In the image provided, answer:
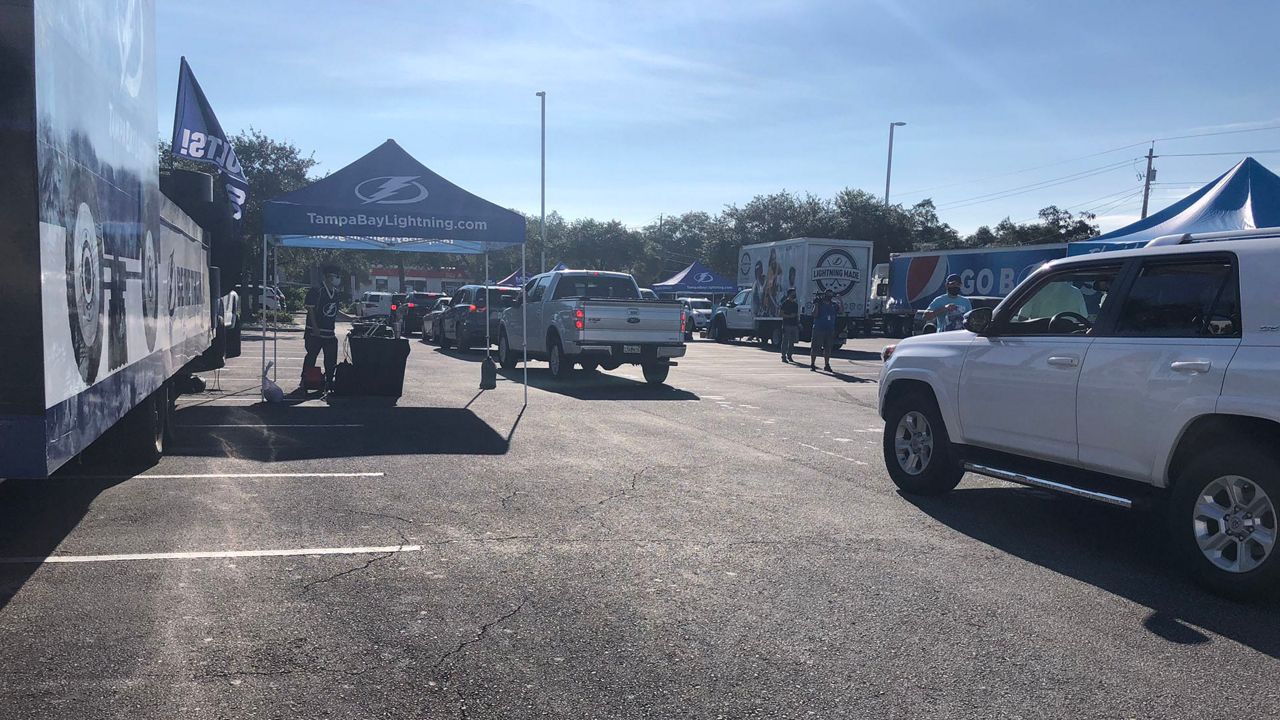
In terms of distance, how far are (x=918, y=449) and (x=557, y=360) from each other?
9852mm

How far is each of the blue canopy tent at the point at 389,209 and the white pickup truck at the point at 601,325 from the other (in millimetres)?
2371

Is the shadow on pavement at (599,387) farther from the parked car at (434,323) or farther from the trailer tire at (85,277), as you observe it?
the trailer tire at (85,277)

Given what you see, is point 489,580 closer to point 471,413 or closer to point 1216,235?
point 1216,235

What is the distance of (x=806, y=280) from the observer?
28516mm

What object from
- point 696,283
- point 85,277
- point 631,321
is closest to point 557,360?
point 631,321

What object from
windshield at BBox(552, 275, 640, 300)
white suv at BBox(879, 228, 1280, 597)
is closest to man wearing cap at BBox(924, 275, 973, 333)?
windshield at BBox(552, 275, 640, 300)

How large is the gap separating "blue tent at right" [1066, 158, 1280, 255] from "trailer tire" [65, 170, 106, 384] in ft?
38.8

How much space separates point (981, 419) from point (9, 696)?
587 centimetres

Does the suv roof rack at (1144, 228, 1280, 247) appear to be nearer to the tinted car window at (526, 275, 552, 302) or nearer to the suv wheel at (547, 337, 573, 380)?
the suv wheel at (547, 337, 573, 380)

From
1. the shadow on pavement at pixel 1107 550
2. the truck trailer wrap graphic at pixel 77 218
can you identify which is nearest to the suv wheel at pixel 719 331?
the shadow on pavement at pixel 1107 550

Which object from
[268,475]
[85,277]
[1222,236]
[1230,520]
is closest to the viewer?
[85,277]

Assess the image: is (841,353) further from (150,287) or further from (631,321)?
(150,287)

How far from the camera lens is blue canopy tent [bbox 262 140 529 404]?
12.6m

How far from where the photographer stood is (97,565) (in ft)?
17.0
